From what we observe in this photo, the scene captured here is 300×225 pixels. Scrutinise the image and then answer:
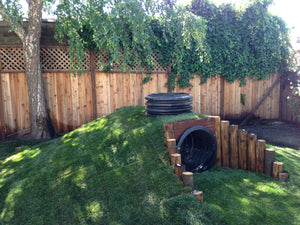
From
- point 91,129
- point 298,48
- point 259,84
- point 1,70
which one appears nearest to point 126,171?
point 91,129

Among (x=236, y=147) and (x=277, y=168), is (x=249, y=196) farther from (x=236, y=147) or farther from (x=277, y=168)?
(x=236, y=147)

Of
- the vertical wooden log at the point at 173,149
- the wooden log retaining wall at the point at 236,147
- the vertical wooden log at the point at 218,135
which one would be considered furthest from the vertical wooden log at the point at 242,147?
the vertical wooden log at the point at 173,149

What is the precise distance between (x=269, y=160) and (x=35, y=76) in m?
5.89

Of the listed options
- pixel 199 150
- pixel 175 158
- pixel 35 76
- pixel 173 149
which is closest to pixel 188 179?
pixel 175 158

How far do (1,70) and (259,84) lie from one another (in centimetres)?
894

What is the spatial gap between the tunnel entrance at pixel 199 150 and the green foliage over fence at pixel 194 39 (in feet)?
9.33

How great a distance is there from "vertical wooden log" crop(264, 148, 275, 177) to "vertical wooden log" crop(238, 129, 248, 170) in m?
0.38

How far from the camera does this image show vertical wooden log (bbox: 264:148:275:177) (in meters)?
4.27

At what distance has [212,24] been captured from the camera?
8.88 meters

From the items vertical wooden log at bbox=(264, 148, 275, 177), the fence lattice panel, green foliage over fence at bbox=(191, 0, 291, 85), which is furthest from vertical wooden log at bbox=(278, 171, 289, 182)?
green foliage over fence at bbox=(191, 0, 291, 85)

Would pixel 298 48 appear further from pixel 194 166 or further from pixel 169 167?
pixel 169 167

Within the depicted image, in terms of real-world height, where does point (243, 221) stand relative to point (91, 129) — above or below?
below

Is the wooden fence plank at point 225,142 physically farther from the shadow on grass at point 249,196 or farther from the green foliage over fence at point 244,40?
the green foliage over fence at point 244,40

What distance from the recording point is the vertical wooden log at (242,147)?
4594mm
